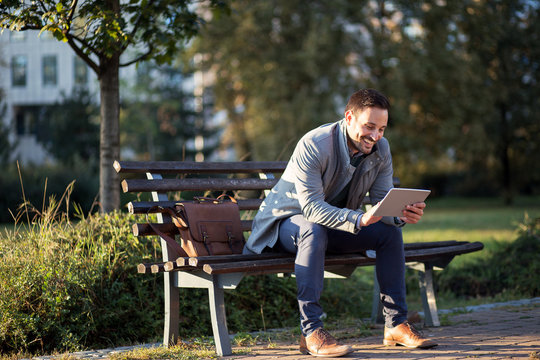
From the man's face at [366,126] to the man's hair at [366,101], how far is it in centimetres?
2

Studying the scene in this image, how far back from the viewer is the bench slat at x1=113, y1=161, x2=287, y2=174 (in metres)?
4.49

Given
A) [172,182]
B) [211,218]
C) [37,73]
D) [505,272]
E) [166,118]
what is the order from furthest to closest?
1. [37,73]
2. [166,118]
3. [505,272]
4. [172,182]
5. [211,218]

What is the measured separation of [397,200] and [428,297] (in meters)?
1.51

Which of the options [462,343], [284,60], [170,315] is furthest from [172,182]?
[284,60]

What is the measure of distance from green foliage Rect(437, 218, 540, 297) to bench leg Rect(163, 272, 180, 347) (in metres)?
3.40

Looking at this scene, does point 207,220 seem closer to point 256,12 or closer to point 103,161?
point 103,161

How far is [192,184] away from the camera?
4734mm

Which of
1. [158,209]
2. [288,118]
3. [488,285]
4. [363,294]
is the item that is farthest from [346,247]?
[288,118]

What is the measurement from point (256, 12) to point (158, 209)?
2249cm

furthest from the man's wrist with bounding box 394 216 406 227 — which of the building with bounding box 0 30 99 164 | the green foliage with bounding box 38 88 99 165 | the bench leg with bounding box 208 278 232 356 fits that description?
the building with bounding box 0 30 99 164

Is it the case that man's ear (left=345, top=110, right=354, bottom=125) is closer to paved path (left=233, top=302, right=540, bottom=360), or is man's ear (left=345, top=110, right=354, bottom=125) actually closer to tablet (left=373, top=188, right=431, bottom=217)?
tablet (left=373, top=188, right=431, bottom=217)

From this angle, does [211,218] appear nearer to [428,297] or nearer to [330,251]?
[330,251]

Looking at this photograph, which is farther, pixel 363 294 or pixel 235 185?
pixel 363 294

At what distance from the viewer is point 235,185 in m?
5.02
